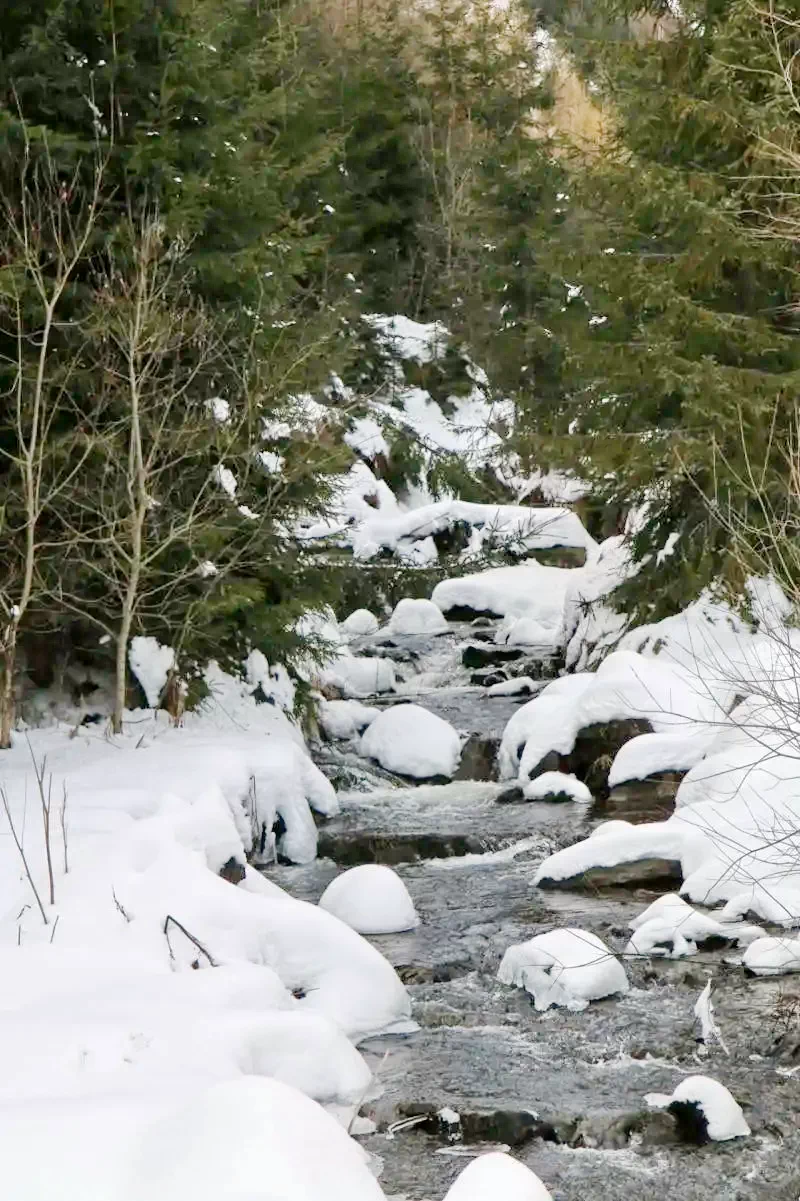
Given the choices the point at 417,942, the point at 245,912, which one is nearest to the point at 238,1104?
the point at 245,912

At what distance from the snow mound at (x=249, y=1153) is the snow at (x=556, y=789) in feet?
27.8

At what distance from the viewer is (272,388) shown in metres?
12.2

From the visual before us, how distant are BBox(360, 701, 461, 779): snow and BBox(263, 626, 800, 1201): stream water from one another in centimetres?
275

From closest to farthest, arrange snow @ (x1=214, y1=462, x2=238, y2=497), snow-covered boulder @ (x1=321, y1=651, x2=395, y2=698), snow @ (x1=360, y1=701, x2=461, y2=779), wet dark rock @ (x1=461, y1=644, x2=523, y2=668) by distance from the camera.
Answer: snow @ (x1=214, y1=462, x2=238, y2=497) → snow @ (x1=360, y1=701, x2=461, y2=779) → snow-covered boulder @ (x1=321, y1=651, x2=395, y2=698) → wet dark rock @ (x1=461, y1=644, x2=523, y2=668)

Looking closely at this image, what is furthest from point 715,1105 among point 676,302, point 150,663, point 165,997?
point 676,302

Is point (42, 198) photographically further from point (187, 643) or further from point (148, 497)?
point (187, 643)

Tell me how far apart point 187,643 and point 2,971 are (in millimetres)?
6139

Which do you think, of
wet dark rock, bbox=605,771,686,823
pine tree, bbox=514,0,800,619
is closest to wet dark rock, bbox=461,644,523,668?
pine tree, bbox=514,0,800,619

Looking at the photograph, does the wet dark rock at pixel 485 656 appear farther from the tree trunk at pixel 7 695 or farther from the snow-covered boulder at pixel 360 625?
the tree trunk at pixel 7 695

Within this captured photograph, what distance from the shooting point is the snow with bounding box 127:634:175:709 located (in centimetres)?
1230

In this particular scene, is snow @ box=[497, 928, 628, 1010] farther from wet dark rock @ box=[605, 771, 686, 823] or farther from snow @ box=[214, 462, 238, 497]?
snow @ box=[214, 462, 238, 497]

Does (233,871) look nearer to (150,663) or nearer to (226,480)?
(150,663)

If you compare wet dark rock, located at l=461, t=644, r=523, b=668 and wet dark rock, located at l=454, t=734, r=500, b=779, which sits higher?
wet dark rock, located at l=454, t=734, r=500, b=779

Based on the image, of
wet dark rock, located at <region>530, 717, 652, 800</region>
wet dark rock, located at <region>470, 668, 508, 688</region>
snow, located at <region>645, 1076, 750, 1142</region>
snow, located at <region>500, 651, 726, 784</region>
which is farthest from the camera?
wet dark rock, located at <region>470, 668, 508, 688</region>
